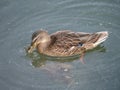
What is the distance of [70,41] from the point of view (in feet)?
29.0

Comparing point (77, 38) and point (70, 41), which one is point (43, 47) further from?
point (77, 38)

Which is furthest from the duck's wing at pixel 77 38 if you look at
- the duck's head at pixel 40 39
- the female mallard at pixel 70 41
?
the duck's head at pixel 40 39

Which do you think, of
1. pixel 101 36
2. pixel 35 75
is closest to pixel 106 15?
pixel 101 36

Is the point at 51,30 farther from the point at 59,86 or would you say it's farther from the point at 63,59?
the point at 59,86

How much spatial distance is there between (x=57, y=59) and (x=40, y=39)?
0.60 m

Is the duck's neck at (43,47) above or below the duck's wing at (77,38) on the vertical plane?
below

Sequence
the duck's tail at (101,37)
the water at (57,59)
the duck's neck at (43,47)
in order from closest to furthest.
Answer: the water at (57,59)
the duck's tail at (101,37)
the duck's neck at (43,47)

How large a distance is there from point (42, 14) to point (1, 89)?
2.60m

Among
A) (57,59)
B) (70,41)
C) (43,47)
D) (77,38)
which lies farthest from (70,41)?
(43,47)

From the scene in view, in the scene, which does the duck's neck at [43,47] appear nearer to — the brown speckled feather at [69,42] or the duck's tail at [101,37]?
the brown speckled feather at [69,42]

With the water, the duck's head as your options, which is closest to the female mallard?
the duck's head

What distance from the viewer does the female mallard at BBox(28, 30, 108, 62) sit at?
29.0 feet

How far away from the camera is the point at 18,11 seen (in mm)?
10102

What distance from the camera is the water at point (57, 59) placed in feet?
26.7
